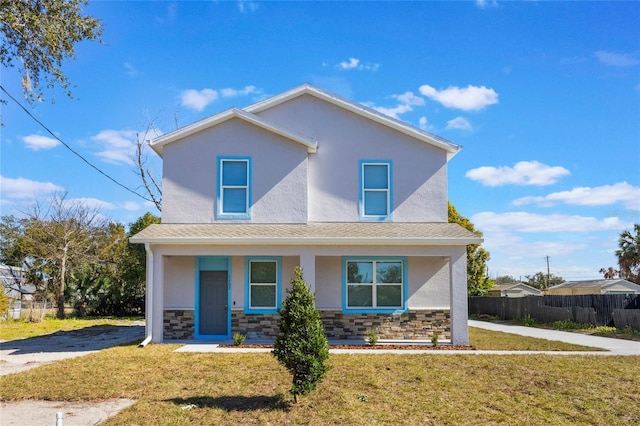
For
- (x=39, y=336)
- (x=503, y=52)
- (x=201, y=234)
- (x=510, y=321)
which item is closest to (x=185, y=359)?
(x=201, y=234)

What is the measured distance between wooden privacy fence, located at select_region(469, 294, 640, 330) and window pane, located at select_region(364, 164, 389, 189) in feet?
37.7

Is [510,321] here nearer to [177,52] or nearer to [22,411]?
[177,52]

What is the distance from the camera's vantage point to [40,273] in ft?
107

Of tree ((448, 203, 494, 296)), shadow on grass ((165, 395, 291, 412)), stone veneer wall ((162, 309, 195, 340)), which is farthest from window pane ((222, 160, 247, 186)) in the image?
tree ((448, 203, 494, 296))

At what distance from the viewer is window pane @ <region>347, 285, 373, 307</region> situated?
16406 mm

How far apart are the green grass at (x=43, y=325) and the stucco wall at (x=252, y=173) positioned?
841 centimetres

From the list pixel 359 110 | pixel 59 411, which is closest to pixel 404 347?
pixel 359 110

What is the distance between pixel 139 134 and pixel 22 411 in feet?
81.2

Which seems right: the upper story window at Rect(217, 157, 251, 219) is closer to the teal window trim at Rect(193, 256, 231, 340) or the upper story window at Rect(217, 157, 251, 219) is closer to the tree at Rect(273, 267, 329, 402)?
the teal window trim at Rect(193, 256, 231, 340)

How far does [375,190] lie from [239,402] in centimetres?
964

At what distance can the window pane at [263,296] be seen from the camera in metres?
16.2

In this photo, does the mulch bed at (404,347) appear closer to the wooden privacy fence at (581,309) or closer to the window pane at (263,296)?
the window pane at (263,296)

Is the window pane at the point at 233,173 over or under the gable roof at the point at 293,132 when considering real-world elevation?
under

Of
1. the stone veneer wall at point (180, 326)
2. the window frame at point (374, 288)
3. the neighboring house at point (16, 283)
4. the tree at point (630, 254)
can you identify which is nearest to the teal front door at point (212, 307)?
the stone veneer wall at point (180, 326)
